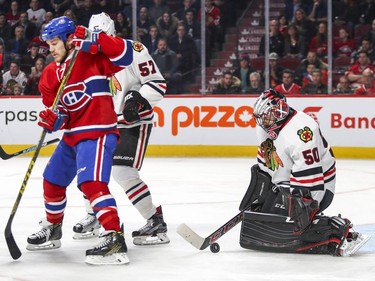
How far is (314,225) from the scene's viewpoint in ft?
14.9

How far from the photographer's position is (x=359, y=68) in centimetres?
1010

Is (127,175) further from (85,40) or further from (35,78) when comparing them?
(35,78)

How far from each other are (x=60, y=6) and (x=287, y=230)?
726cm

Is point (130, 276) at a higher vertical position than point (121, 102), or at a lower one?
lower

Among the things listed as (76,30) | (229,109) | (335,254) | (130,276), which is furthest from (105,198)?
(229,109)

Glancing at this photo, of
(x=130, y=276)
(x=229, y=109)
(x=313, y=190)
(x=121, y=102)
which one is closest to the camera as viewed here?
(x=130, y=276)

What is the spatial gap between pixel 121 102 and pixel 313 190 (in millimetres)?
1274

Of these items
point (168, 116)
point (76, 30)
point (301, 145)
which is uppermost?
point (76, 30)

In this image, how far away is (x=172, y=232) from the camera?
17.5 ft

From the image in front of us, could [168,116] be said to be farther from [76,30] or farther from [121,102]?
[76,30]

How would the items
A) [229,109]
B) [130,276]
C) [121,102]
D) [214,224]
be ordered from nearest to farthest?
[130,276]
[121,102]
[214,224]
[229,109]

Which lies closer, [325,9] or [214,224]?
[214,224]

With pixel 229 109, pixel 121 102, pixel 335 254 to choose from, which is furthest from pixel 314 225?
pixel 229 109

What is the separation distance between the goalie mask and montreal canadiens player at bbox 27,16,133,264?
684 millimetres
